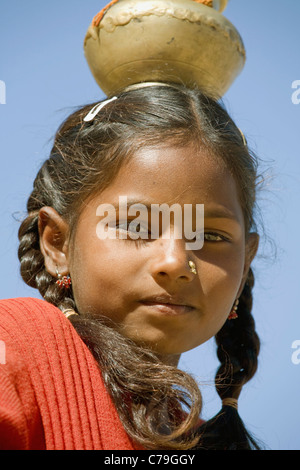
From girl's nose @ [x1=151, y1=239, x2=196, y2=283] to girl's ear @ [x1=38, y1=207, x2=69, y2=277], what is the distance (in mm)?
320

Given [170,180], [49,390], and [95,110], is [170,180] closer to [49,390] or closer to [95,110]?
[95,110]

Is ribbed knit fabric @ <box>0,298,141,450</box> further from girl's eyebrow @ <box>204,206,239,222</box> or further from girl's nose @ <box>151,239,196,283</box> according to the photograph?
girl's eyebrow @ <box>204,206,239,222</box>

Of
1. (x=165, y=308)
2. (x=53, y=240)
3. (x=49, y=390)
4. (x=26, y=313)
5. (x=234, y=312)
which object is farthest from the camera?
(x=234, y=312)

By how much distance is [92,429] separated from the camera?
1414 mm

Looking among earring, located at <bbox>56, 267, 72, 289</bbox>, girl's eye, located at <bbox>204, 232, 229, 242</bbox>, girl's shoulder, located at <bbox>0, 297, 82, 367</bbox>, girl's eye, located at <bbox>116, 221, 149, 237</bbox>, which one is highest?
girl's eye, located at <bbox>116, 221, 149, 237</bbox>

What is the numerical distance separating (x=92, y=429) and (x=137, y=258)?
1.36 ft

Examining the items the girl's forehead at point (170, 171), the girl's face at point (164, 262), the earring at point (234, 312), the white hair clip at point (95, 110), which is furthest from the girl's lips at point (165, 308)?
the white hair clip at point (95, 110)

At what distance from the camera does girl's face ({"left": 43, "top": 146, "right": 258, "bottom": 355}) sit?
64.4 inches

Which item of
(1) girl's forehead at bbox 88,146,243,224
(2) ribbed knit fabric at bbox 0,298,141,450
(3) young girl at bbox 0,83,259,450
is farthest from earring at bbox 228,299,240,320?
(2) ribbed knit fabric at bbox 0,298,141,450

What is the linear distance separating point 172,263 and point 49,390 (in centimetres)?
40

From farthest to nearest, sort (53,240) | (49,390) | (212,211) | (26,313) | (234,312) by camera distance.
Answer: (234,312)
(53,240)
(212,211)
(26,313)
(49,390)

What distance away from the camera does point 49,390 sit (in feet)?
4.63

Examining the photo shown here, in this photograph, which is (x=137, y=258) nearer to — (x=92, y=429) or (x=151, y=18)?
(x=92, y=429)

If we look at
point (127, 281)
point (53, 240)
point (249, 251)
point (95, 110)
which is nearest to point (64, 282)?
point (53, 240)
